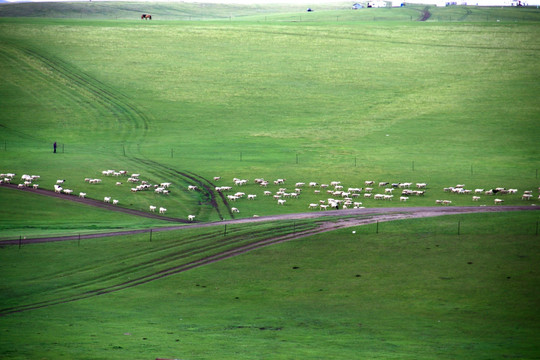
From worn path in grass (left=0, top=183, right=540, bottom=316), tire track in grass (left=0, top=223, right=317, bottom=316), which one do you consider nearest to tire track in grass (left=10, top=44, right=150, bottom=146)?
worn path in grass (left=0, top=183, right=540, bottom=316)

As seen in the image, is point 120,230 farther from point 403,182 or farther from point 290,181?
point 403,182

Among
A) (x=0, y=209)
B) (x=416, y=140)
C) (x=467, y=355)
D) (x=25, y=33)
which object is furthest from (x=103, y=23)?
(x=467, y=355)

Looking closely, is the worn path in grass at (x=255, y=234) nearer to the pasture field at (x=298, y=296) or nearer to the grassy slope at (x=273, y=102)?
the pasture field at (x=298, y=296)

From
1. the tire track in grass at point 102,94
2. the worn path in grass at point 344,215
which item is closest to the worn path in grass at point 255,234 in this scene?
the worn path in grass at point 344,215

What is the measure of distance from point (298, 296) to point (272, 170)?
38.5 m

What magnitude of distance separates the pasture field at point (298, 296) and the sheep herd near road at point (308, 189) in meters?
10.7

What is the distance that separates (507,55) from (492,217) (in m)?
81.1

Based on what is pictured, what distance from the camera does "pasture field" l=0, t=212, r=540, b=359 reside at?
33.5 m

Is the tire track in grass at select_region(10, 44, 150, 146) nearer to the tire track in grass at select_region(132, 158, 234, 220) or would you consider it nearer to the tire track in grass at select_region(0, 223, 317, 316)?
the tire track in grass at select_region(132, 158, 234, 220)

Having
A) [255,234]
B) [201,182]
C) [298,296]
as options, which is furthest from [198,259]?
[201,182]

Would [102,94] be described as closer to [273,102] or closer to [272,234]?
[273,102]

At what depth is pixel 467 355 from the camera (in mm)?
32500

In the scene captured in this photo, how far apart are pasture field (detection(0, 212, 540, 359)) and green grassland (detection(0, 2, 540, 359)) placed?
0.58 ft

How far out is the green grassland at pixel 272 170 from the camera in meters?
36.8
